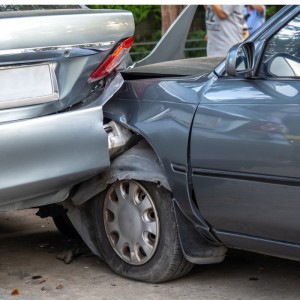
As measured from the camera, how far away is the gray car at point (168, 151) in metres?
4.49

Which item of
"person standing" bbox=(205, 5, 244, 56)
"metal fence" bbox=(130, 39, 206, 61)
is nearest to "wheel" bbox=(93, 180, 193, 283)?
"person standing" bbox=(205, 5, 244, 56)

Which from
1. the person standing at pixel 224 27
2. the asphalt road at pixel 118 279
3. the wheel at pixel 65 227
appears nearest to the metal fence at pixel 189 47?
the person standing at pixel 224 27

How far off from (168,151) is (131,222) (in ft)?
1.75

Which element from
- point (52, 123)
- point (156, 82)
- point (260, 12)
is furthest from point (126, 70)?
point (260, 12)

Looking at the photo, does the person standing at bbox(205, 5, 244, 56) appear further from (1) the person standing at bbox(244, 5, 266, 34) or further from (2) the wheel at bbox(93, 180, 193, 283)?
(2) the wheel at bbox(93, 180, 193, 283)

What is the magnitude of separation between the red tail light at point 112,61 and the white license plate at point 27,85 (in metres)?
0.27

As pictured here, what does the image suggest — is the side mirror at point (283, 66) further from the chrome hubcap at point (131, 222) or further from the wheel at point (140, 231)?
the chrome hubcap at point (131, 222)

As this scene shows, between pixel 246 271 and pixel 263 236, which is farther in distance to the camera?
pixel 246 271

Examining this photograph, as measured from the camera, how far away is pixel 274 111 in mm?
4438

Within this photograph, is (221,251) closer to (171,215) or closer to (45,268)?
(171,215)

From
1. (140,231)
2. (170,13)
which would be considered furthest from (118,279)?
(170,13)

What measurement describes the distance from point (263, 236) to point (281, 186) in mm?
334

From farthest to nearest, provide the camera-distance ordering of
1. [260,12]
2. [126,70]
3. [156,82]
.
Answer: [260,12] → [126,70] → [156,82]

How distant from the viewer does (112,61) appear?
16.9 feet
